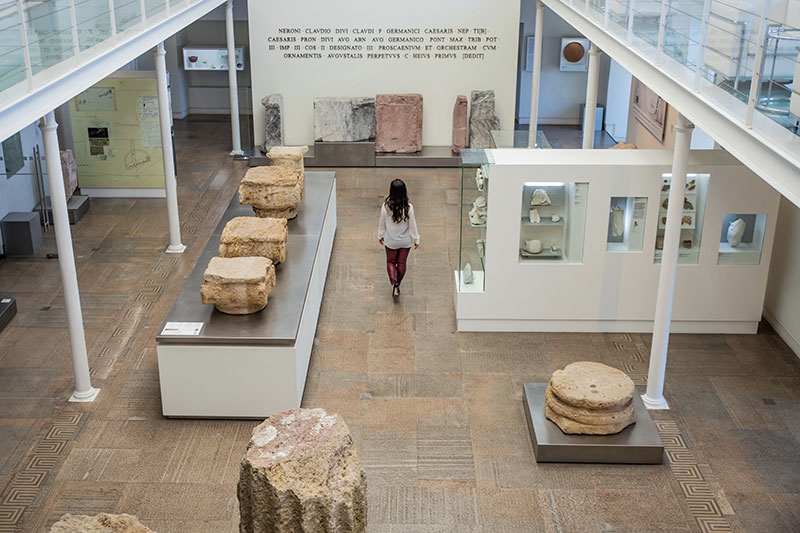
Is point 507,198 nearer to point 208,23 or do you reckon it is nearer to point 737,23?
point 737,23

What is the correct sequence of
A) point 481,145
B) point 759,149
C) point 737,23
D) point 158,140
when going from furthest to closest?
point 481,145
point 158,140
point 737,23
point 759,149

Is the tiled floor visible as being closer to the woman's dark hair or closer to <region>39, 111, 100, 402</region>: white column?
<region>39, 111, 100, 402</region>: white column

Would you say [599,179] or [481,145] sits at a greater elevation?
[599,179]

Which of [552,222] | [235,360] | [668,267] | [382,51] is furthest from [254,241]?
[382,51]

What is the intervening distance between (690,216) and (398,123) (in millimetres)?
8502

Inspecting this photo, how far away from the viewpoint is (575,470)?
780 cm

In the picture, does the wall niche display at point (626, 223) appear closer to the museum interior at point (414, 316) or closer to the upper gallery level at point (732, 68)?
the museum interior at point (414, 316)

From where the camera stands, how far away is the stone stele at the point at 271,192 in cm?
1082

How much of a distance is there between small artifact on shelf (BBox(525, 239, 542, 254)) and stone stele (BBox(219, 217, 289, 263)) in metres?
2.78

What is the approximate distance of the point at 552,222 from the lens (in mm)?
9930

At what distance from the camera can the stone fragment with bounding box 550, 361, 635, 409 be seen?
7793mm

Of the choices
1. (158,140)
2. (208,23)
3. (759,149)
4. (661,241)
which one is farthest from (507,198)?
(208,23)

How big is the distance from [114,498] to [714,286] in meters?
6.85

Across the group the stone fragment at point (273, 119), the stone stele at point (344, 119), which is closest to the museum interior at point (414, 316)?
the stone fragment at point (273, 119)
